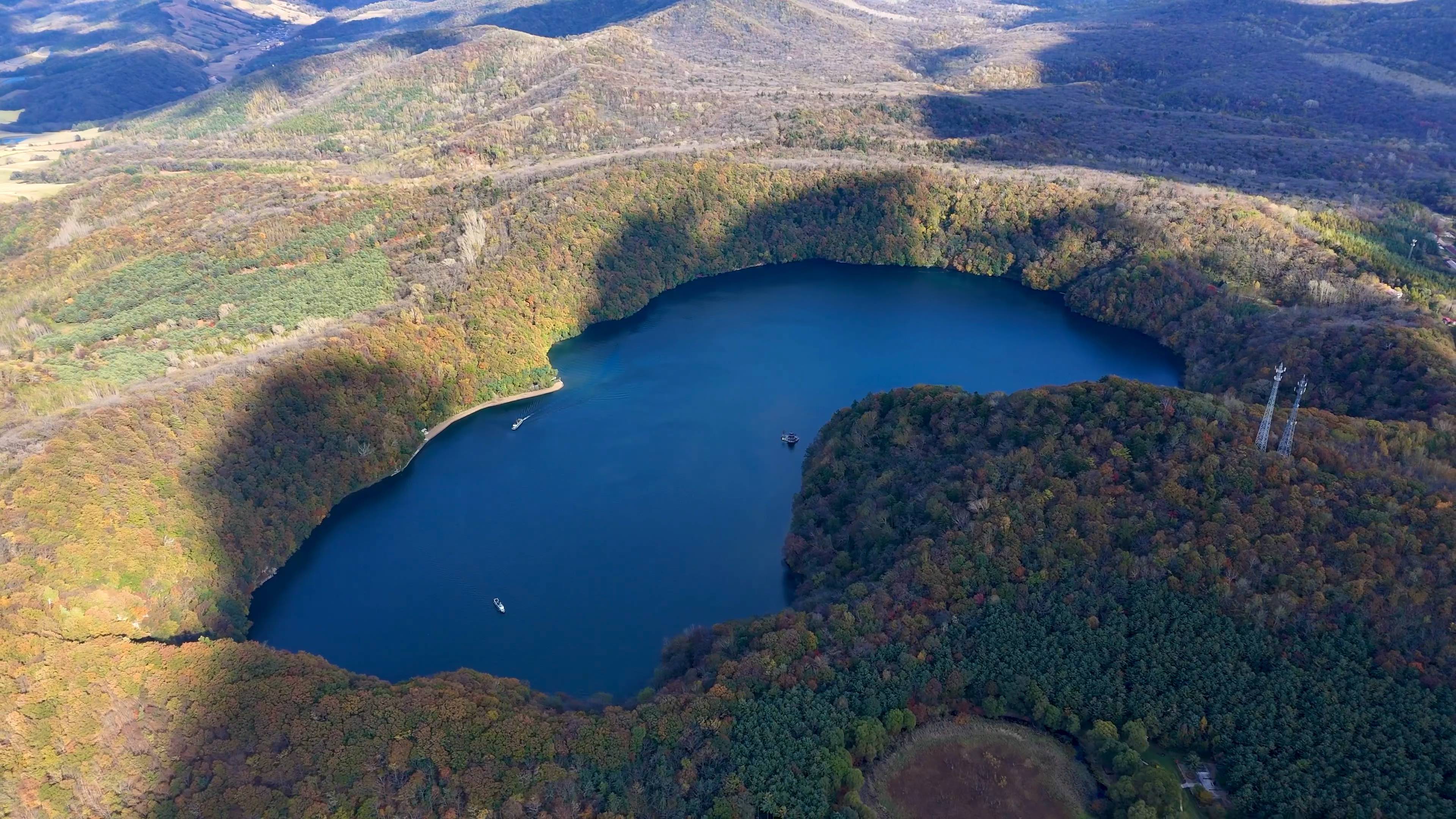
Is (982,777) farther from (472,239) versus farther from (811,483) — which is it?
(472,239)

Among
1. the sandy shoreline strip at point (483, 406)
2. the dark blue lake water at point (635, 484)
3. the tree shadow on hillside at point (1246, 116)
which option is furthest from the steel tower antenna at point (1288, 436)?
the tree shadow on hillside at point (1246, 116)

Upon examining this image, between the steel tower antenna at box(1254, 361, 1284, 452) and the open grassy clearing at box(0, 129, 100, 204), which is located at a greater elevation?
the steel tower antenna at box(1254, 361, 1284, 452)

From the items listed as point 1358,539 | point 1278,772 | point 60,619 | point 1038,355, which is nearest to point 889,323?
point 1038,355

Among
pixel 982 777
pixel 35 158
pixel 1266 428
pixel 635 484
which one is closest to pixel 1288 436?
pixel 1266 428

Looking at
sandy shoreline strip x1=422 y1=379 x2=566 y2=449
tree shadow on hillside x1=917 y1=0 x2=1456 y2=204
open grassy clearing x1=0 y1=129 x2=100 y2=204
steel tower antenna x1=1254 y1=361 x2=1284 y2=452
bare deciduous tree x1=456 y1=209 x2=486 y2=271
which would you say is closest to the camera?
steel tower antenna x1=1254 y1=361 x2=1284 y2=452

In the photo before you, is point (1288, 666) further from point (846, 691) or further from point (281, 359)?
point (281, 359)

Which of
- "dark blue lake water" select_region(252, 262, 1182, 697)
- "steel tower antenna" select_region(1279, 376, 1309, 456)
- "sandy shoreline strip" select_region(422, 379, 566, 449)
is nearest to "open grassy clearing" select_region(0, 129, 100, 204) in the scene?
"sandy shoreline strip" select_region(422, 379, 566, 449)

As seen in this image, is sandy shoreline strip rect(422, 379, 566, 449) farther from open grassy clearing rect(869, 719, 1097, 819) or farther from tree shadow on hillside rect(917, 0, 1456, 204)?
tree shadow on hillside rect(917, 0, 1456, 204)
